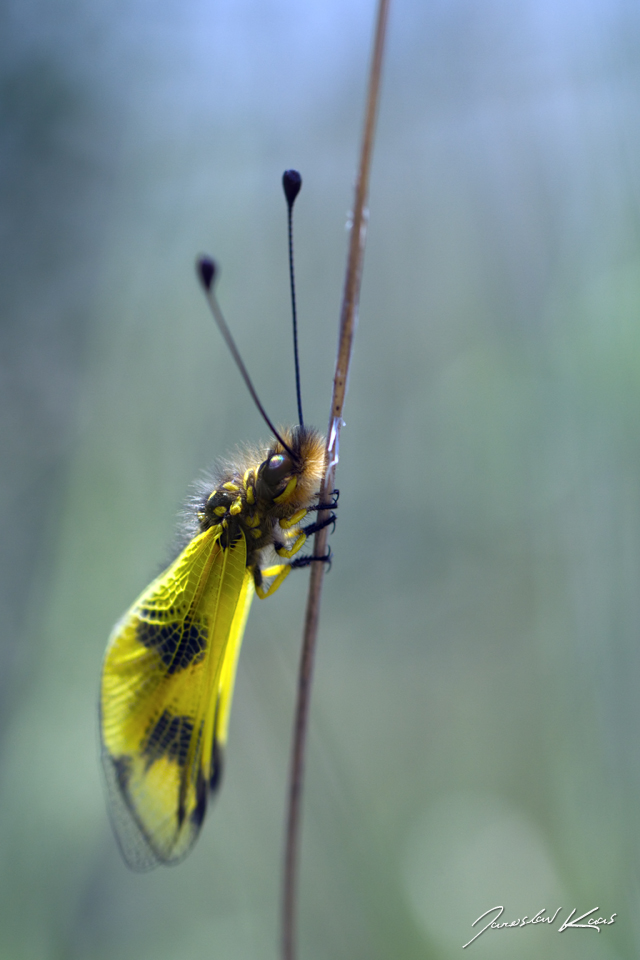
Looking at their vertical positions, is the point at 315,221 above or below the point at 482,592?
above

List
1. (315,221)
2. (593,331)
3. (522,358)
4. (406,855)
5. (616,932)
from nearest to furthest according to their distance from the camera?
(616,932), (593,331), (406,855), (522,358), (315,221)

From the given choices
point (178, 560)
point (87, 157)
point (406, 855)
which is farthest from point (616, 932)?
point (87, 157)

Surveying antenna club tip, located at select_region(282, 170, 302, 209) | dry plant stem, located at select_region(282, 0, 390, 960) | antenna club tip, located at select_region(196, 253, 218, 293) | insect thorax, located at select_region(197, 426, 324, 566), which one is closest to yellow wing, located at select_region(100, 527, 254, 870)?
insect thorax, located at select_region(197, 426, 324, 566)

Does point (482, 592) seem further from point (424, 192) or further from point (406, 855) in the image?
point (424, 192)
